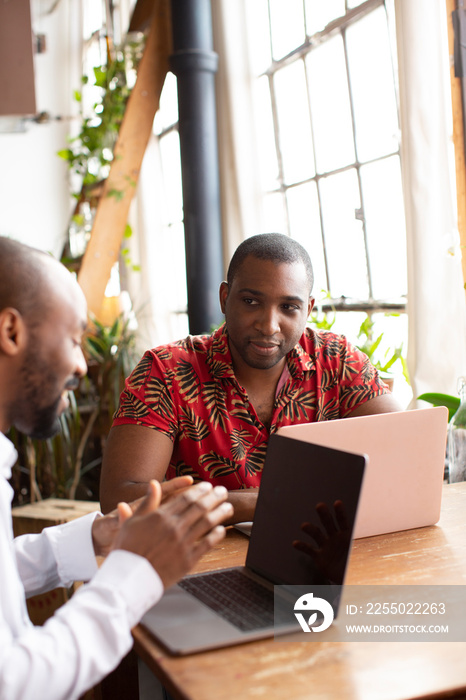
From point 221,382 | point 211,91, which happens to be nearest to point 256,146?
point 211,91

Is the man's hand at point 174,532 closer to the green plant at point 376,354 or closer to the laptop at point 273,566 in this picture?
the laptop at point 273,566

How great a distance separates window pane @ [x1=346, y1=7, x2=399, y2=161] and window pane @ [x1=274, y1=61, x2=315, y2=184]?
0.38 metres

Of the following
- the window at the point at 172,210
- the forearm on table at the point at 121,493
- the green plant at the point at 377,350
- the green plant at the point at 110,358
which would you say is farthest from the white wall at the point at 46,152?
the forearm on table at the point at 121,493

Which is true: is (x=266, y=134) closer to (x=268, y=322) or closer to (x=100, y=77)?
(x=100, y=77)

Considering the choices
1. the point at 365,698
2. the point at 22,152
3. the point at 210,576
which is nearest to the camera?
the point at 365,698

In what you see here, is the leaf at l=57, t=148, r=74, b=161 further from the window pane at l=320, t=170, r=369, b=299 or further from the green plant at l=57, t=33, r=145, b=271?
the window pane at l=320, t=170, r=369, b=299

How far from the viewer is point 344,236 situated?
3238 mm

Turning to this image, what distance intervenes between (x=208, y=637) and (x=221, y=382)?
95 centimetres

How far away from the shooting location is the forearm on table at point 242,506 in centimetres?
154

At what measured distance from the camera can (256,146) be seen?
142 inches

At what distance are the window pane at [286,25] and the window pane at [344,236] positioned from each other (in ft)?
2.30

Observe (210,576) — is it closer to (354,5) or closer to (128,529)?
(128,529)

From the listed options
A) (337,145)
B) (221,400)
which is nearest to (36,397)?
(221,400)

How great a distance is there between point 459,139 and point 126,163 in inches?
80.5
